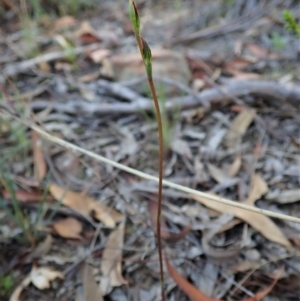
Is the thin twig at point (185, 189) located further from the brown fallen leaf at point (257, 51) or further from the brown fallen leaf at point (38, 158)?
Result: the brown fallen leaf at point (257, 51)

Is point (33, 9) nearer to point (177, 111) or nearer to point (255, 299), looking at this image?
point (177, 111)

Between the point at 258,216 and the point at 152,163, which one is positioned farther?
the point at 152,163

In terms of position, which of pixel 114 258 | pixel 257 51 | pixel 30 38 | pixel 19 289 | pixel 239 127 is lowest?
pixel 19 289

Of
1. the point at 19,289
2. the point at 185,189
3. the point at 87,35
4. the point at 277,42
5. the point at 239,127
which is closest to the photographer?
the point at 185,189

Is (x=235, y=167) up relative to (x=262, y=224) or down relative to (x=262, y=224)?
up

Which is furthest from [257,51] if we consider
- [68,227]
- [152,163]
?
[68,227]

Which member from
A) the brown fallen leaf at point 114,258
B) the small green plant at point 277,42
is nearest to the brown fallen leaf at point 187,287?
the brown fallen leaf at point 114,258

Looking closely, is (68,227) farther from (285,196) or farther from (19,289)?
(285,196)

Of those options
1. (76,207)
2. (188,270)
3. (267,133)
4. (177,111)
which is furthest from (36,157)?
(267,133)

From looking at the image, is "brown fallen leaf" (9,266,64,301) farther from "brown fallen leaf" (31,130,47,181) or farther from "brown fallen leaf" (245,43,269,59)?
"brown fallen leaf" (245,43,269,59)
